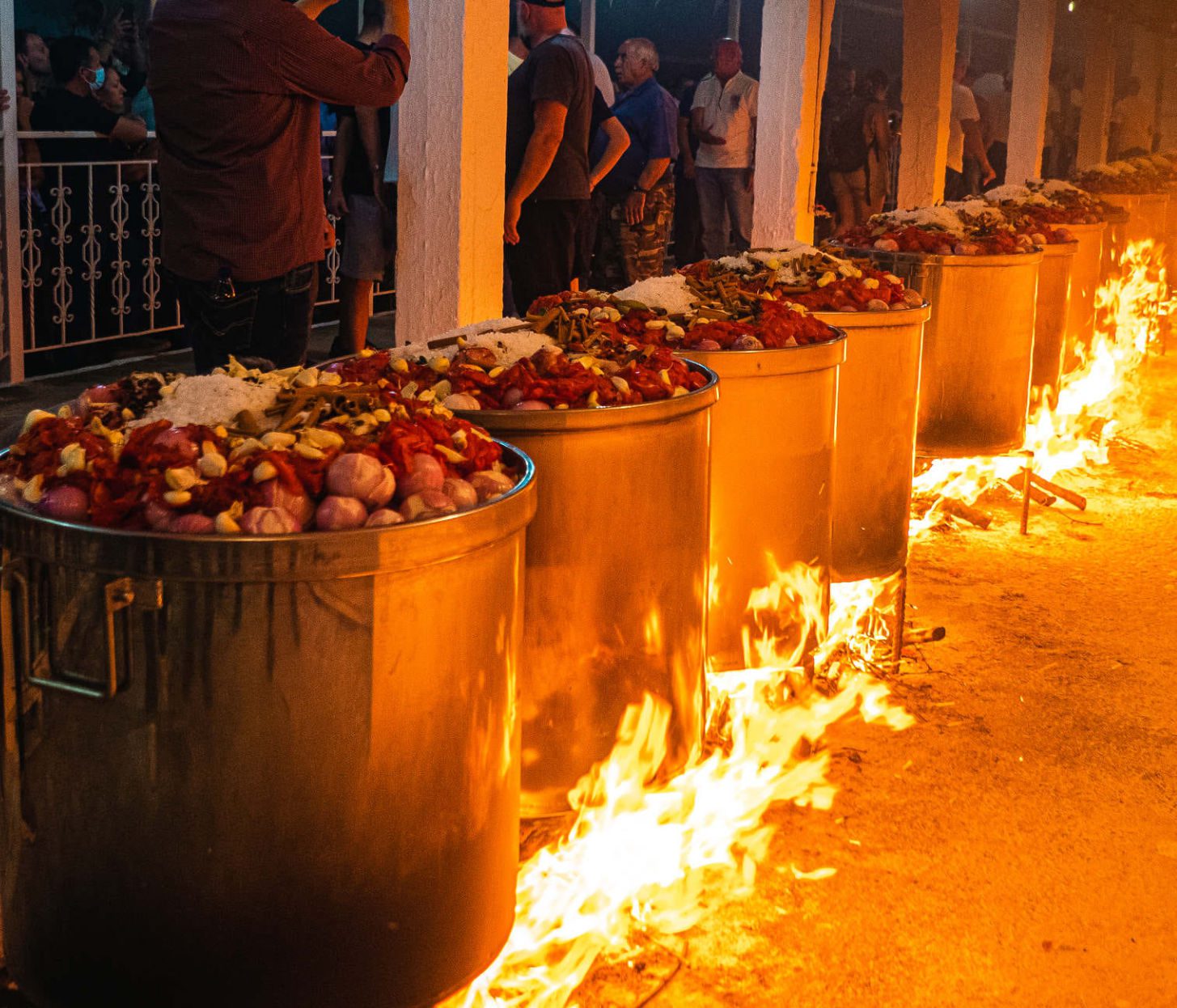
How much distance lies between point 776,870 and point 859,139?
10862mm

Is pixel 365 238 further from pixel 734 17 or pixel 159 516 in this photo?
pixel 734 17

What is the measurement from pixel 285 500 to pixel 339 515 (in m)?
0.09

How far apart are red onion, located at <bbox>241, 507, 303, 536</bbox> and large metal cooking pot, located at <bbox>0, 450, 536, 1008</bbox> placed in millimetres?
59

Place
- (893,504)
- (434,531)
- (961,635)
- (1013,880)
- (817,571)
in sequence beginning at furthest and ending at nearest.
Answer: (961,635) → (893,504) → (817,571) → (1013,880) → (434,531)

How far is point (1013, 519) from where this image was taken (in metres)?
7.35

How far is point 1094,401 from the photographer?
9.70 metres

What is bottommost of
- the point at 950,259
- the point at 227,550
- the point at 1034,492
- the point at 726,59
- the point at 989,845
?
the point at 989,845

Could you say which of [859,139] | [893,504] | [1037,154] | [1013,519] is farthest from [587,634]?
[1037,154]

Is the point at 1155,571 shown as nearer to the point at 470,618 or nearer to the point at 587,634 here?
the point at 587,634

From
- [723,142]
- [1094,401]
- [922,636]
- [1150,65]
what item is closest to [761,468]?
[922,636]

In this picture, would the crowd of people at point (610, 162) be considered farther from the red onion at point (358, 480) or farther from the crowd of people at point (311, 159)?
the red onion at point (358, 480)

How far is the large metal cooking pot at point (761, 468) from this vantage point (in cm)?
402

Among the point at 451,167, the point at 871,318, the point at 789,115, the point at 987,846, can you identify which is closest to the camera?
the point at 987,846

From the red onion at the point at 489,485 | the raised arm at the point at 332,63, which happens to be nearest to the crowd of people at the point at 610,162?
the raised arm at the point at 332,63
